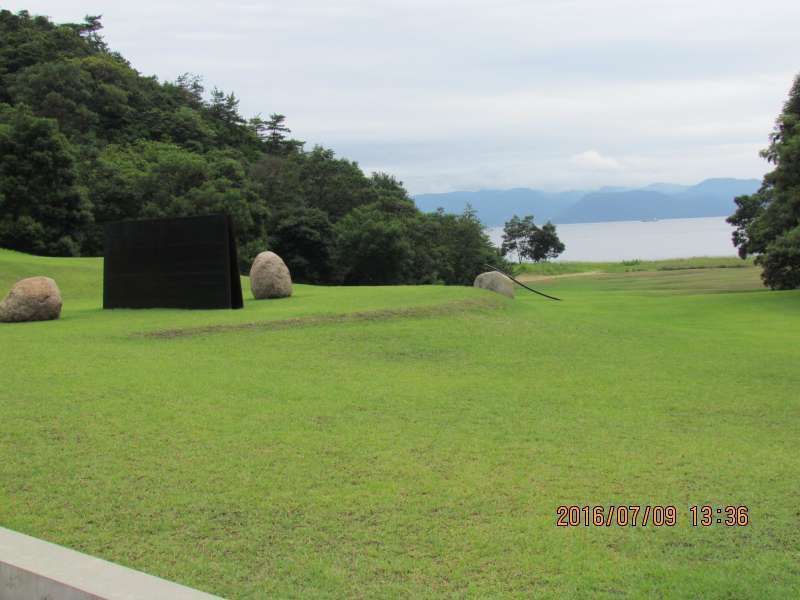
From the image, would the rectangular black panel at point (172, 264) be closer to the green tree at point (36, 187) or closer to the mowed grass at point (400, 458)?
the mowed grass at point (400, 458)

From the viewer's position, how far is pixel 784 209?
73.4 ft

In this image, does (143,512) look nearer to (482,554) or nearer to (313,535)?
(313,535)

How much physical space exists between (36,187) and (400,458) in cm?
3358

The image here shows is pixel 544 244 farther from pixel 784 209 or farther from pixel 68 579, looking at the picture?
pixel 68 579

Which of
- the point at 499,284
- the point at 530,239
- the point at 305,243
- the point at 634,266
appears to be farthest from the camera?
the point at 530,239

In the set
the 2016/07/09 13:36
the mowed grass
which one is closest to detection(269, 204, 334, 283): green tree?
the mowed grass

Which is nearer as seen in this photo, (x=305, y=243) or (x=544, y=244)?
(x=305, y=243)

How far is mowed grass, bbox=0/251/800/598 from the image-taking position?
3.98 m

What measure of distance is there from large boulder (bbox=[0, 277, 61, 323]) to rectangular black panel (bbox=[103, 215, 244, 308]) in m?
2.04

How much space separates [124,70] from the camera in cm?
6059

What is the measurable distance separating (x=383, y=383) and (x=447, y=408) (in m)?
1.42

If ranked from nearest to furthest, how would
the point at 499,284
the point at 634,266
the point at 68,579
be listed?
the point at 68,579
the point at 499,284
the point at 634,266

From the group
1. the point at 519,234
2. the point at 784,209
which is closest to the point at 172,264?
the point at 784,209

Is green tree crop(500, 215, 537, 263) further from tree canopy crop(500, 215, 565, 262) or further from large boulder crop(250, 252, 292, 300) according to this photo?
large boulder crop(250, 252, 292, 300)
